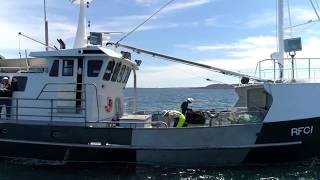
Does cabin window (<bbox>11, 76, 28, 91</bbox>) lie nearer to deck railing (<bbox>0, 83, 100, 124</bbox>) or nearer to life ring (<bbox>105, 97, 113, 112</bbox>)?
deck railing (<bbox>0, 83, 100, 124</bbox>)

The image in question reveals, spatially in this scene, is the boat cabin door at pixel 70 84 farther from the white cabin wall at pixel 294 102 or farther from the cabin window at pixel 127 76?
the white cabin wall at pixel 294 102

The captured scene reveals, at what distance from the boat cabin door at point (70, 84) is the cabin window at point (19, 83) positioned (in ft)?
4.24

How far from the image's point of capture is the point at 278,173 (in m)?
12.8

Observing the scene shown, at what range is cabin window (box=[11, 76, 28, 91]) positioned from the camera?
46.9ft

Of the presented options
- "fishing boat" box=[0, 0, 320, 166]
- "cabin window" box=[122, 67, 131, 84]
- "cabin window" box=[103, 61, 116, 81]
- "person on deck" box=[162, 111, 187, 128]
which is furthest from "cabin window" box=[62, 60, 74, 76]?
"person on deck" box=[162, 111, 187, 128]

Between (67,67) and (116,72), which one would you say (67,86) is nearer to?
(67,67)

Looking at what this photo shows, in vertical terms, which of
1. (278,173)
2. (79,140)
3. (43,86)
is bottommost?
(278,173)

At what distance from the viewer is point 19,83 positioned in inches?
566

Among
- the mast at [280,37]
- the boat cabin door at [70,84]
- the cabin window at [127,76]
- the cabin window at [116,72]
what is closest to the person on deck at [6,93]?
the boat cabin door at [70,84]

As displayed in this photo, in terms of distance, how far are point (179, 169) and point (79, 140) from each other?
2.96m

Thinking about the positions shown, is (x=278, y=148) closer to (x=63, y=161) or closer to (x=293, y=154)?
(x=293, y=154)

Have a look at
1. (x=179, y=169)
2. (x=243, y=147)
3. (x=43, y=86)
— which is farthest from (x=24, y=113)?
(x=243, y=147)

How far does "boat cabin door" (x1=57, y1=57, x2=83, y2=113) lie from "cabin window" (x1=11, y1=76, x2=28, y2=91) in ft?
4.24

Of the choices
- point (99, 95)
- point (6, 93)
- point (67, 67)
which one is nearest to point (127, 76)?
point (99, 95)
